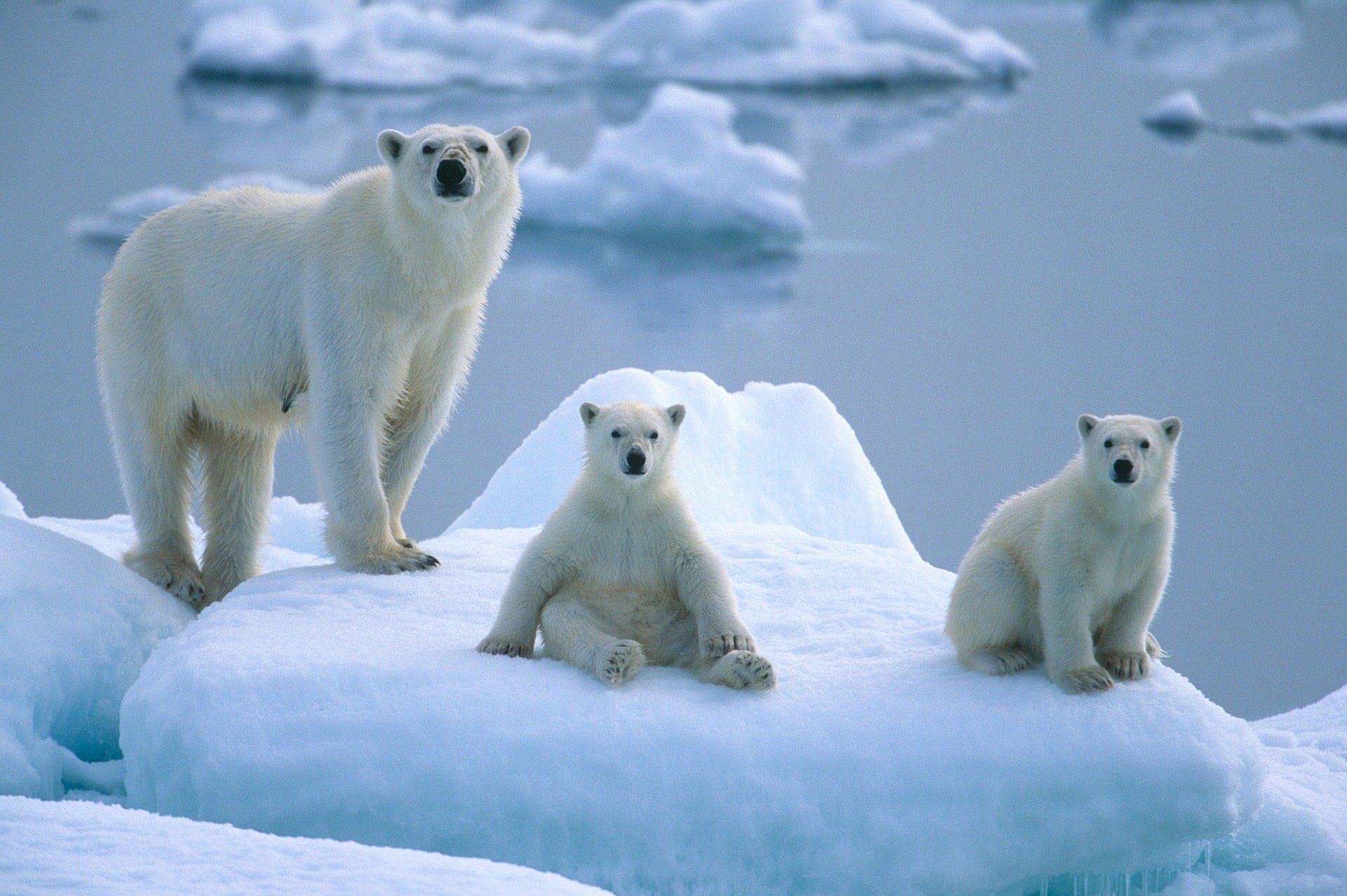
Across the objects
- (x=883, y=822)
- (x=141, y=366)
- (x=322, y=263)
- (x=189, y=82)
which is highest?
(x=189, y=82)

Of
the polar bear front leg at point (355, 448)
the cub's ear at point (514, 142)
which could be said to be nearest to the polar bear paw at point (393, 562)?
the polar bear front leg at point (355, 448)

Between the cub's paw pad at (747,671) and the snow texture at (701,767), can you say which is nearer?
the snow texture at (701,767)

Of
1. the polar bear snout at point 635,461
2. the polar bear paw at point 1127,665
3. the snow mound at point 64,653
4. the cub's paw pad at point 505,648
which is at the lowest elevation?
the snow mound at point 64,653

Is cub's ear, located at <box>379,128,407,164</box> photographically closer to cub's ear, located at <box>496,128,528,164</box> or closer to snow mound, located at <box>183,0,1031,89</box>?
cub's ear, located at <box>496,128,528,164</box>

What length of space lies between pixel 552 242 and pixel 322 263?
9.58m

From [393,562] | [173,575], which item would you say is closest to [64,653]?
[173,575]

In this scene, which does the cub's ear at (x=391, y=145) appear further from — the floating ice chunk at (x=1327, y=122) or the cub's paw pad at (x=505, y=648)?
the floating ice chunk at (x=1327, y=122)

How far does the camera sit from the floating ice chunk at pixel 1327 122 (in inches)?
637

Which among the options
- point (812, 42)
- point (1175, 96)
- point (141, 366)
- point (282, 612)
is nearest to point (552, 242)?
point (812, 42)

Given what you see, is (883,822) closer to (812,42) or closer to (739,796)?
(739,796)

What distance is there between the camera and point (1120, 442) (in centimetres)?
397

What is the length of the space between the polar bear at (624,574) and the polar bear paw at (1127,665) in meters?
1.04

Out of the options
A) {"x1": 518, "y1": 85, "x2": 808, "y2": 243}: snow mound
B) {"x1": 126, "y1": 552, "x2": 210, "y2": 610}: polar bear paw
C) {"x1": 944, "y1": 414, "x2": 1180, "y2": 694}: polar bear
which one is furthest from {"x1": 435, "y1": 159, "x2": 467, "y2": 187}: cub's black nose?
{"x1": 518, "y1": 85, "x2": 808, "y2": 243}: snow mound

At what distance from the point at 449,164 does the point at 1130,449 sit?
2401 mm
